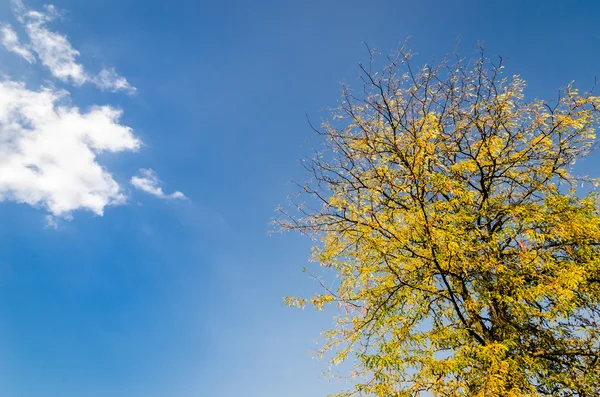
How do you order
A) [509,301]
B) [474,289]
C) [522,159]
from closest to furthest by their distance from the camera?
[509,301]
[474,289]
[522,159]

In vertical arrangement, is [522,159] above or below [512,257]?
above

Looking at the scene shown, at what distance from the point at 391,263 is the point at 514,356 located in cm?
304

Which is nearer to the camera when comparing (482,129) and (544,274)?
(544,274)

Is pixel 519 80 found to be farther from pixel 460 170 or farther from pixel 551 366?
pixel 551 366

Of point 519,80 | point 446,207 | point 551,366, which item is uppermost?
point 519,80

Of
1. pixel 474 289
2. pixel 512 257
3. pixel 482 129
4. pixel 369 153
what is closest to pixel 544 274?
pixel 512 257

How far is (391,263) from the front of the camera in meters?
9.12

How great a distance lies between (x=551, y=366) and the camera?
880cm

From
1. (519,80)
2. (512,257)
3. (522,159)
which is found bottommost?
(512,257)

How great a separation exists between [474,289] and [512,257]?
1.20 metres

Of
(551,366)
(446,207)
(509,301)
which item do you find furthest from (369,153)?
(551,366)

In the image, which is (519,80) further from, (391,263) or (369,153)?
(391,263)

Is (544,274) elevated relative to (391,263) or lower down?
lower down

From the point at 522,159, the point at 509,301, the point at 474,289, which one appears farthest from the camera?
the point at 522,159
